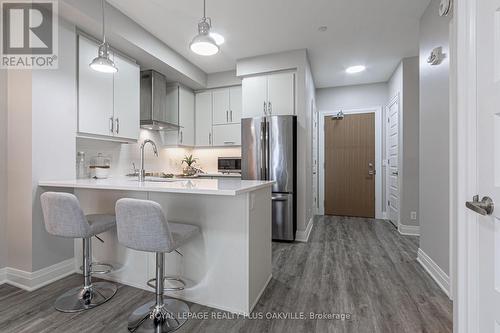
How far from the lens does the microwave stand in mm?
4527

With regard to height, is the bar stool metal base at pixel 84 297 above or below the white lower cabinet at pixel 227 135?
below

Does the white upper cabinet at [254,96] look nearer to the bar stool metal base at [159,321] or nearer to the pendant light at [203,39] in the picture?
the pendant light at [203,39]

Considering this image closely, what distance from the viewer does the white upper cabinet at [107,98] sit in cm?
258

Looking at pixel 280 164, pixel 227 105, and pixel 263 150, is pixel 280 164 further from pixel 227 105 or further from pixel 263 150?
pixel 227 105

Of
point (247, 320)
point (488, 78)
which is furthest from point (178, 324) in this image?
point (488, 78)

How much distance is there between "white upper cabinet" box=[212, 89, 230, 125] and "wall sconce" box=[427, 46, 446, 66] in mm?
3063

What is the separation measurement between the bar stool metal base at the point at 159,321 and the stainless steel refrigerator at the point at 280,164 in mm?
1884

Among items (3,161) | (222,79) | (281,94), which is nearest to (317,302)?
(281,94)

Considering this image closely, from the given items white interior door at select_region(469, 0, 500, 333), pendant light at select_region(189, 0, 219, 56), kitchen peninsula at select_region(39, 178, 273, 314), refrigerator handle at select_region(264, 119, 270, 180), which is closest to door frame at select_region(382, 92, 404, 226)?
refrigerator handle at select_region(264, 119, 270, 180)

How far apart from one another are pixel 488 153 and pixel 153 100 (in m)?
3.77

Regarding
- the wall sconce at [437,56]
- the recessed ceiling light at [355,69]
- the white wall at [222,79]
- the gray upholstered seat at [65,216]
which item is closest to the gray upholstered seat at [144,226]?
the gray upholstered seat at [65,216]

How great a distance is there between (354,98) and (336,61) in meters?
1.44

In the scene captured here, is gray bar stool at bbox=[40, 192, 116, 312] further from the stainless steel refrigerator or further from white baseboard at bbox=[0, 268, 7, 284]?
the stainless steel refrigerator

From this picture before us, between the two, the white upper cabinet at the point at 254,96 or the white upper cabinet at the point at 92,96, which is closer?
the white upper cabinet at the point at 92,96
